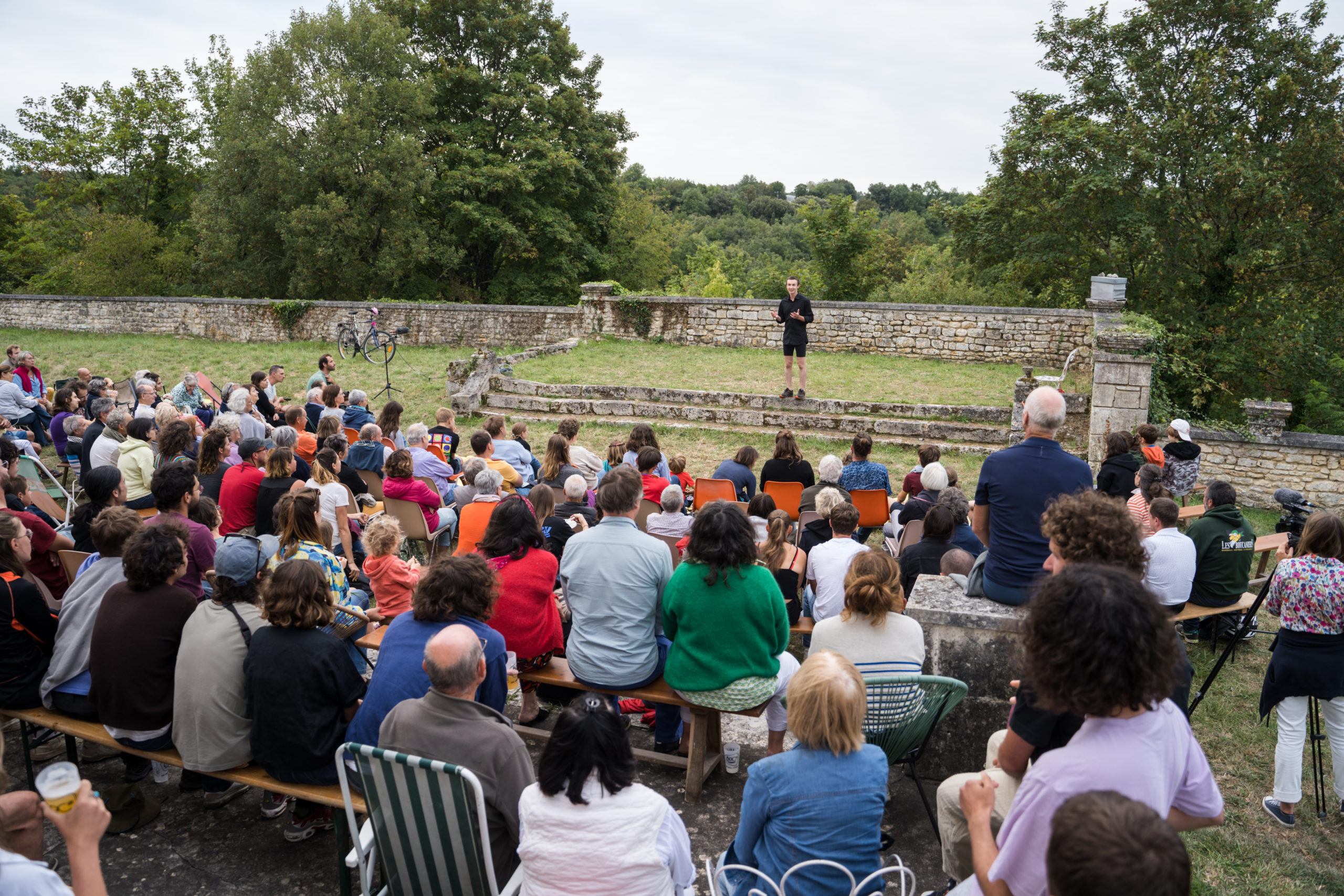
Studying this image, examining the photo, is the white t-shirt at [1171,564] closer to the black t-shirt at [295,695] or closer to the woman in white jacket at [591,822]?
the woman in white jacket at [591,822]

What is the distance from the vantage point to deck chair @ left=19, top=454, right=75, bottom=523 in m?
5.70

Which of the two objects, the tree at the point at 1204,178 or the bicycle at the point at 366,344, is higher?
the tree at the point at 1204,178

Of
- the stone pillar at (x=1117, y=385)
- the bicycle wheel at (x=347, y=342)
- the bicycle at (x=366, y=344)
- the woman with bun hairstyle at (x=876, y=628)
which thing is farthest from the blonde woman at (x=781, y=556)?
the bicycle wheel at (x=347, y=342)

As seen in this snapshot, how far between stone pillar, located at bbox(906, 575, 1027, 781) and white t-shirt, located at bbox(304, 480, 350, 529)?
3.71m

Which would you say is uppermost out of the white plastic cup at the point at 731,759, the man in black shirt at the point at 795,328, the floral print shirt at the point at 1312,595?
the man in black shirt at the point at 795,328

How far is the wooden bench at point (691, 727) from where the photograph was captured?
10.8ft

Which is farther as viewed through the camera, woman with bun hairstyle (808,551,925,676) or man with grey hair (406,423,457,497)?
man with grey hair (406,423,457,497)

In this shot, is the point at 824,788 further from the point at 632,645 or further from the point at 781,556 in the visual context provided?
the point at 781,556

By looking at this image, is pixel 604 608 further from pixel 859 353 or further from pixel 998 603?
pixel 859 353

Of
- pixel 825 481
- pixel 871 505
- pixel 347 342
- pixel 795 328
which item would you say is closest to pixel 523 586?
pixel 825 481

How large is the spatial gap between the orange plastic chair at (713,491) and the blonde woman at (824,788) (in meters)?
3.80

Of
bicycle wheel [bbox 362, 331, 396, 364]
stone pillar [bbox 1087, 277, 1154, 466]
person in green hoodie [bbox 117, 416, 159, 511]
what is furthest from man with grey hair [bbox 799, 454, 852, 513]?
bicycle wheel [bbox 362, 331, 396, 364]

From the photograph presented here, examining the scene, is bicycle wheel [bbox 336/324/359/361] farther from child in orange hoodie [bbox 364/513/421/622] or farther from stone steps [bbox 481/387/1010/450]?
child in orange hoodie [bbox 364/513/421/622]

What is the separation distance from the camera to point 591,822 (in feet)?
6.73
